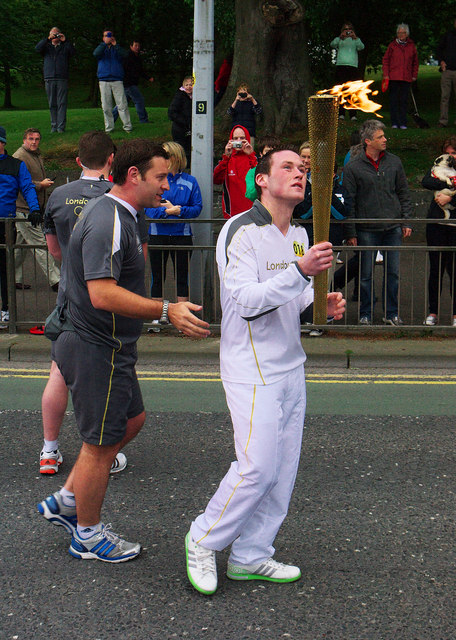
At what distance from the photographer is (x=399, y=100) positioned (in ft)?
61.0

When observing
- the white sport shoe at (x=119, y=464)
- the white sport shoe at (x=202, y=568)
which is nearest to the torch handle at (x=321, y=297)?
the white sport shoe at (x=202, y=568)

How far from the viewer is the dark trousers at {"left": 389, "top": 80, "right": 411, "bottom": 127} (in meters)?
17.8

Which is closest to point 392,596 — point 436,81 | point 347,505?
point 347,505

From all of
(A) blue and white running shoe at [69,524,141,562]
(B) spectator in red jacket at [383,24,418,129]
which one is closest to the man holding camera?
(B) spectator in red jacket at [383,24,418,129]

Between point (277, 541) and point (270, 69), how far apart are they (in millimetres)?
15000

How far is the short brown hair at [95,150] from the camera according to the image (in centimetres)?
557

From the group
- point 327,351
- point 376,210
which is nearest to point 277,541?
point 327,351

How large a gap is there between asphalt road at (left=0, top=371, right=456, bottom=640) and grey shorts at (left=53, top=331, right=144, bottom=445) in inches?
28.4

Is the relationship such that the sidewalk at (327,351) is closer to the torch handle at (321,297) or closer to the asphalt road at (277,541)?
the asphalt road at (277,541)

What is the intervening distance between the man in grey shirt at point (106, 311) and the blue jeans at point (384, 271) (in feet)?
17.6

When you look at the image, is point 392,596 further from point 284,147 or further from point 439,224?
point 439,224

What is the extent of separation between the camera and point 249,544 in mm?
4227

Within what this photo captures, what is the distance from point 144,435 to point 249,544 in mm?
2423

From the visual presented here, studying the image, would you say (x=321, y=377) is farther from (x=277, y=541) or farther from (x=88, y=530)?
(x=88, y=530)
